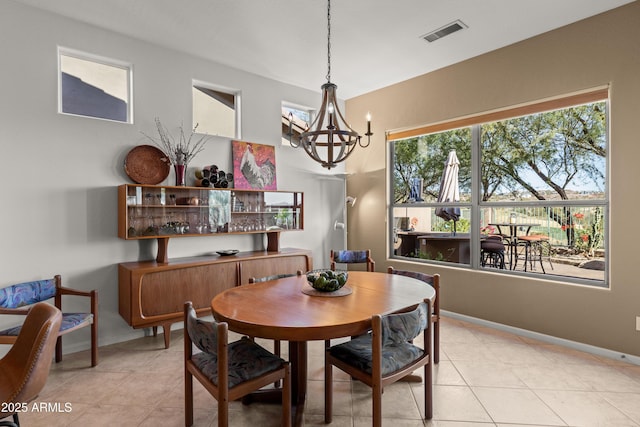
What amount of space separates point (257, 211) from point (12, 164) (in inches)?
89.7

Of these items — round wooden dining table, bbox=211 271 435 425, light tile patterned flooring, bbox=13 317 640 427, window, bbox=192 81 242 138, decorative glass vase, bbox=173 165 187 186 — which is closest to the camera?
round wooden dining table, bbox=211 271 435 425

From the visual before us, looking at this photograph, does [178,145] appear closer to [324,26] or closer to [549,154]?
[324,26]

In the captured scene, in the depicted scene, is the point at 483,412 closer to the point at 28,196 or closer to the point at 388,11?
the point at 388,11

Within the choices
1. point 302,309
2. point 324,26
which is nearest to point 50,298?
point 302,309

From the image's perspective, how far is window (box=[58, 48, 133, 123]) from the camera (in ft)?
10.6

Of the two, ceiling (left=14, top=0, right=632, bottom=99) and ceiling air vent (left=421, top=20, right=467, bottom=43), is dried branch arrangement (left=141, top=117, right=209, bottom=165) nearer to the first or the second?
ceiling (left=14, top=0, right=632, bottom=99)

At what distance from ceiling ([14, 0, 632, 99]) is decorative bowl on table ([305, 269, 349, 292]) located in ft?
7.36

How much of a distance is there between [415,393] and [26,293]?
3.11 m

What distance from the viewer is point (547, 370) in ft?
9.27

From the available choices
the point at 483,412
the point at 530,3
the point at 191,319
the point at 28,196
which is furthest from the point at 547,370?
the point at 28,196

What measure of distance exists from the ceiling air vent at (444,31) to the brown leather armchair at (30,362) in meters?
3.68

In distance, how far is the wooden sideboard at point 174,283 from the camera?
3129 millimetres

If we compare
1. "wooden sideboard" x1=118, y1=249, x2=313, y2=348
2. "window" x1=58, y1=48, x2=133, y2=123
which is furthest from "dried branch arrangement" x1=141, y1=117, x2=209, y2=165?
"wooden sideboard" x1=118, y1=249, x2=313, y2=348

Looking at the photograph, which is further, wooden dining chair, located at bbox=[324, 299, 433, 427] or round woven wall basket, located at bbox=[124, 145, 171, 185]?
round woven wall basket, located at bbox=[124, 145, 171, 185]
